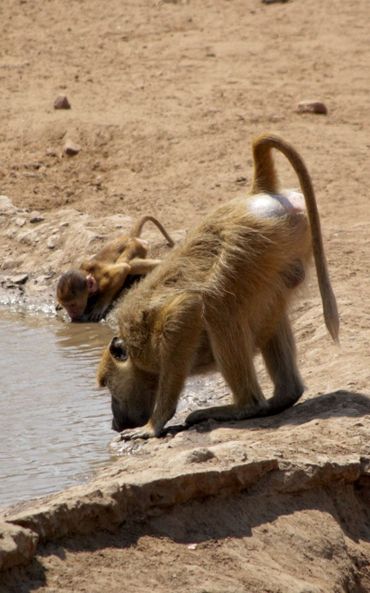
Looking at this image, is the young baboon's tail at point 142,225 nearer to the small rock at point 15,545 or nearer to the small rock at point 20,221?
the small rock at point 20,221

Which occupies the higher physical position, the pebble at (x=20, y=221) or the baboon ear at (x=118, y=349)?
the baboon ear at (x=118, y=349)

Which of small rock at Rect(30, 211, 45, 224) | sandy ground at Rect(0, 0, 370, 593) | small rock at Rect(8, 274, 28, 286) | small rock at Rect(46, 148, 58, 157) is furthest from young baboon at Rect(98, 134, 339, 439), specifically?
small rock at Rect(46, 148, 58, 157)

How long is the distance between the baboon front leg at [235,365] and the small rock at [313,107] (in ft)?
23.8

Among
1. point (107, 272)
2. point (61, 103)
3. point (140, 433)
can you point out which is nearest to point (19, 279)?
point (107, 272)

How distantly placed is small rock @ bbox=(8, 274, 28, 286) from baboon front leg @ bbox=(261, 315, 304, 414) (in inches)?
194

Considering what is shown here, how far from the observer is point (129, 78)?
15.8 m

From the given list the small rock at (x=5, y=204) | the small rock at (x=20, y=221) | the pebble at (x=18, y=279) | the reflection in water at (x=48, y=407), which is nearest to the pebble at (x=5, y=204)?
the small rock at (x=5, y=204)

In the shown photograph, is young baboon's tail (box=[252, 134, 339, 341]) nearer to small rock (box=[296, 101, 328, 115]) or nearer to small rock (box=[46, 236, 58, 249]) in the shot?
small rock (box=[46, 236, 58, 249])

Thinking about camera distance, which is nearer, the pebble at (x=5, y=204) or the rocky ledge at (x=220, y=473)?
the rocky ledge at (x=220, y=473)

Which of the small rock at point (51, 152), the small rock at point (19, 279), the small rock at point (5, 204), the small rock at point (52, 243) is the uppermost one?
the small rock at point (51, 152)

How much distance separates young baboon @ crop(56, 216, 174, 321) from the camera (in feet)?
37.8

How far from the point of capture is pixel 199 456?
18.5ft

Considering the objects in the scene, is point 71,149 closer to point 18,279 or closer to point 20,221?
point 20,221

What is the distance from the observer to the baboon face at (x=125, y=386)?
7.73 metres
